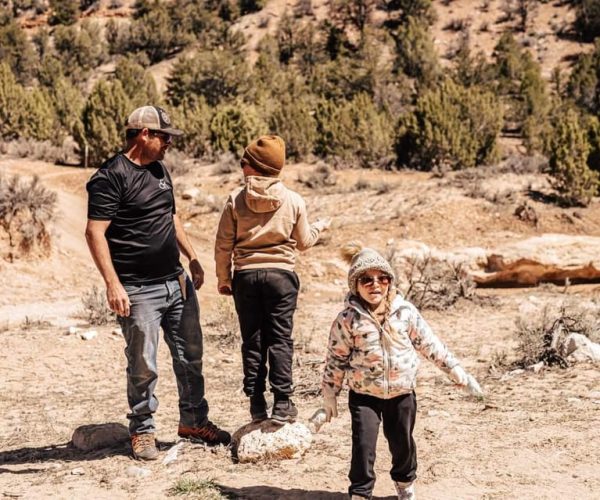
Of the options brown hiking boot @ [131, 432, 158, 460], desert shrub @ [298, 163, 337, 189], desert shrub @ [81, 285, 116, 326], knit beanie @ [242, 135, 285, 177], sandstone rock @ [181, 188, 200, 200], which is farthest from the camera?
desert shrub @ [298, 163, 337, 189]

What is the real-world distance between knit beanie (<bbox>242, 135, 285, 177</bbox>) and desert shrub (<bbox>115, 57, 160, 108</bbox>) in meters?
17.9

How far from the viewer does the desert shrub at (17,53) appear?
116ft

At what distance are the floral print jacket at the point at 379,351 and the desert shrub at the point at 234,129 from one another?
1572cm

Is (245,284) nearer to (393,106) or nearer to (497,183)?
(497,183)

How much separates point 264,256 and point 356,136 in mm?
13998

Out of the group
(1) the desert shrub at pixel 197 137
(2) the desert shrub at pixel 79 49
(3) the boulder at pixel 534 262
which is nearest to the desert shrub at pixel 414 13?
(2) the desert shrub at pixel 79 49

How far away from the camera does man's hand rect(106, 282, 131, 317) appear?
3.21 meters

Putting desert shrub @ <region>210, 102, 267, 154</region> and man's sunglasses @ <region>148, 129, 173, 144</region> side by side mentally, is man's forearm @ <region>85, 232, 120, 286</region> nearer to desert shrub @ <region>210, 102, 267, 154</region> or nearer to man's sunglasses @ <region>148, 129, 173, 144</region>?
man's sunglasses @ <region>148, 129, 173, 144</region>

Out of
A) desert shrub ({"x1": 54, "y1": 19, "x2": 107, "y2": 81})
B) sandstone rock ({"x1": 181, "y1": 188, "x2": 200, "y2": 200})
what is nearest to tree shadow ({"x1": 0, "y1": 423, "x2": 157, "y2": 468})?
sandstone rock ({"x1": 181, "y1": 188, "x2": 200, "y2": 200})

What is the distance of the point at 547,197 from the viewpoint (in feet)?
38.8

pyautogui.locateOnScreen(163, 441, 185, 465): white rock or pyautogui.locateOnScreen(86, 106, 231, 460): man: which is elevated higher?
pyautogui.locateOnScreen(86, 106, 231, 460): man

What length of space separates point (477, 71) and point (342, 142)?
11.7m

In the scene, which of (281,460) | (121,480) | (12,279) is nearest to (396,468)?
(281,460)

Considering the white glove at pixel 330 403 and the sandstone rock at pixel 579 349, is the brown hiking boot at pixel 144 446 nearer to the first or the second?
the white glove at pixel 330 403
